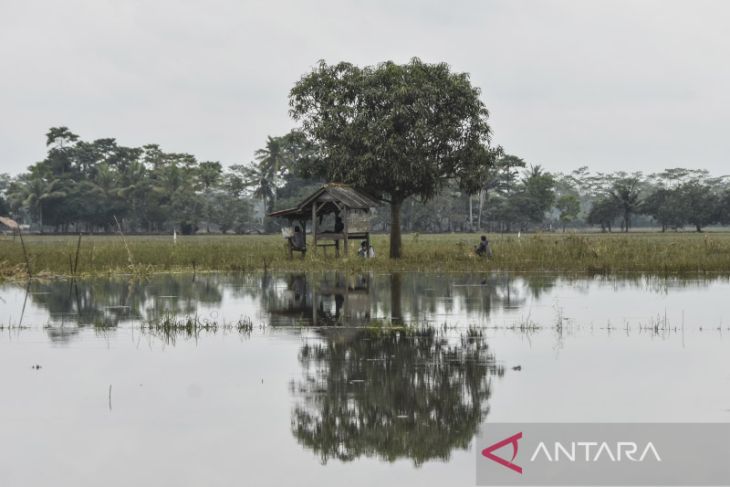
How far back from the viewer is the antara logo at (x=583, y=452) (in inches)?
329

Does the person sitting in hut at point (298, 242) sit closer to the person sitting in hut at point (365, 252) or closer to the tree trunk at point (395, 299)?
the person sitting in hut at point (365, 252)

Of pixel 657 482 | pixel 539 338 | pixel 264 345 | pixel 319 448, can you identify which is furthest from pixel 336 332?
pixel 657 482

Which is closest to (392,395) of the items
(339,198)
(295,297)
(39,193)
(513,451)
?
(513,451)

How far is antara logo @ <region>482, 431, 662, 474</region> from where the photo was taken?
27.5 feet

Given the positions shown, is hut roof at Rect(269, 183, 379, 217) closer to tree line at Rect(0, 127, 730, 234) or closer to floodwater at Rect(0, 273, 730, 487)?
floodwater at Rect(0, 273, 730, 487)

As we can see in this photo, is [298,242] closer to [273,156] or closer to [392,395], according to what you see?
[392,395]

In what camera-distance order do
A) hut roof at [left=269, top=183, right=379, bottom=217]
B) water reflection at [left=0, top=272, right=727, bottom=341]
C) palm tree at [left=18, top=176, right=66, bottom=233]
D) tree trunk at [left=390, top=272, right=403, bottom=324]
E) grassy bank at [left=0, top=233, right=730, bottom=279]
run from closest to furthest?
1. tree trunk at [left=390, top=272, right=403, bottom=324]
2. water reflection at [left=0, top=272, right=727, bottom=341]
3. grassy bank at [left=0, top=233, right=730, bottom=279]
4. hut roof at [left=269, top=183, right=379, bottom=217]
5. palm tree at [left=18, top=176, right=66, bottom=233]

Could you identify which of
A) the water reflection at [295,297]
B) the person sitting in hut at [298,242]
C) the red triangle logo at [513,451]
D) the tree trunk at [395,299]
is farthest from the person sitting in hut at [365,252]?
the red triangle logo at [513,451]

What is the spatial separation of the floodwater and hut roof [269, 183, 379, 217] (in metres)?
17.6

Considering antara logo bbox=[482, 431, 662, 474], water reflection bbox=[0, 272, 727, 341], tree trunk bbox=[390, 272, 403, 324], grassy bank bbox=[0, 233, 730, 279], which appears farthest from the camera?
grassy bank bbox=[0, 233, 730, 279]

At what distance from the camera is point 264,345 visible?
50.1 ft

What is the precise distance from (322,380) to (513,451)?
381cm

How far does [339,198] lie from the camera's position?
4025cm

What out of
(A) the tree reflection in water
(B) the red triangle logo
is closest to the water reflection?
(A) the tree reflection in water
